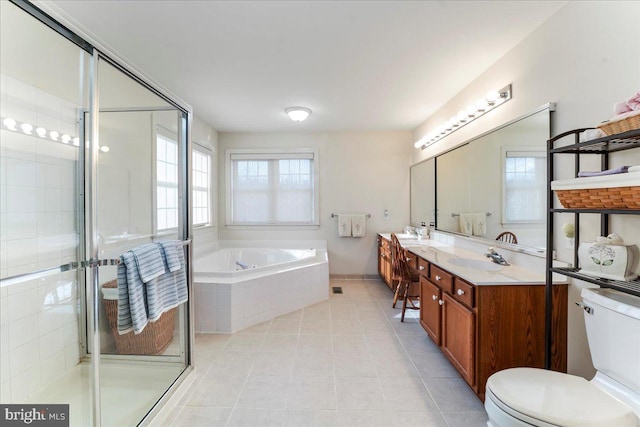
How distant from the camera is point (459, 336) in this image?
1869 millimetres

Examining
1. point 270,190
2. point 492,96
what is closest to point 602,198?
point 492,96

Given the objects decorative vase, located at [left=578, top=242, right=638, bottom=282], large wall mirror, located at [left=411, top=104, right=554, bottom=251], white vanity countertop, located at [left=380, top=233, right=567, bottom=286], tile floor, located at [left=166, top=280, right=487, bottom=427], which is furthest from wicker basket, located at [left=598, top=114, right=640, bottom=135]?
tile floor, located at [left=166, top=280, right=487, bottom=427]

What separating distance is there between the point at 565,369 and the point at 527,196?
43.2 inches

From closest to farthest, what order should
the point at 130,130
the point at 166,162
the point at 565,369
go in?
the point at 565,369
the point at 130,130
the point at 166,162

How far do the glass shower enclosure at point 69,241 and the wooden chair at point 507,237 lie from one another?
2411 mm

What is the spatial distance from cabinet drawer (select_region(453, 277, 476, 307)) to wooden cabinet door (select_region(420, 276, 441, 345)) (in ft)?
0.96

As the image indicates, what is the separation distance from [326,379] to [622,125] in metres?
2.10

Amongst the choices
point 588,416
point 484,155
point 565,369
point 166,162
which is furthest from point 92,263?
point 484,155

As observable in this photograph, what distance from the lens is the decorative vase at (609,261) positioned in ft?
4.05

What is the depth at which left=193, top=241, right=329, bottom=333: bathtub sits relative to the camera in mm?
2734

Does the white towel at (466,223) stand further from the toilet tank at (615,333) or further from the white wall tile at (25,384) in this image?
the white wall tile at (25,384)

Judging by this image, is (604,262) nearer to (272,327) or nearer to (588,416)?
(588,416)

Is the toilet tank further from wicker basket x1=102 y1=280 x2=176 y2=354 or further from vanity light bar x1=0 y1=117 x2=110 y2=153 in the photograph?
vanity light bar x1=0 y1=117 x2=110 y2=153

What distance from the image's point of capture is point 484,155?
2.54 m
